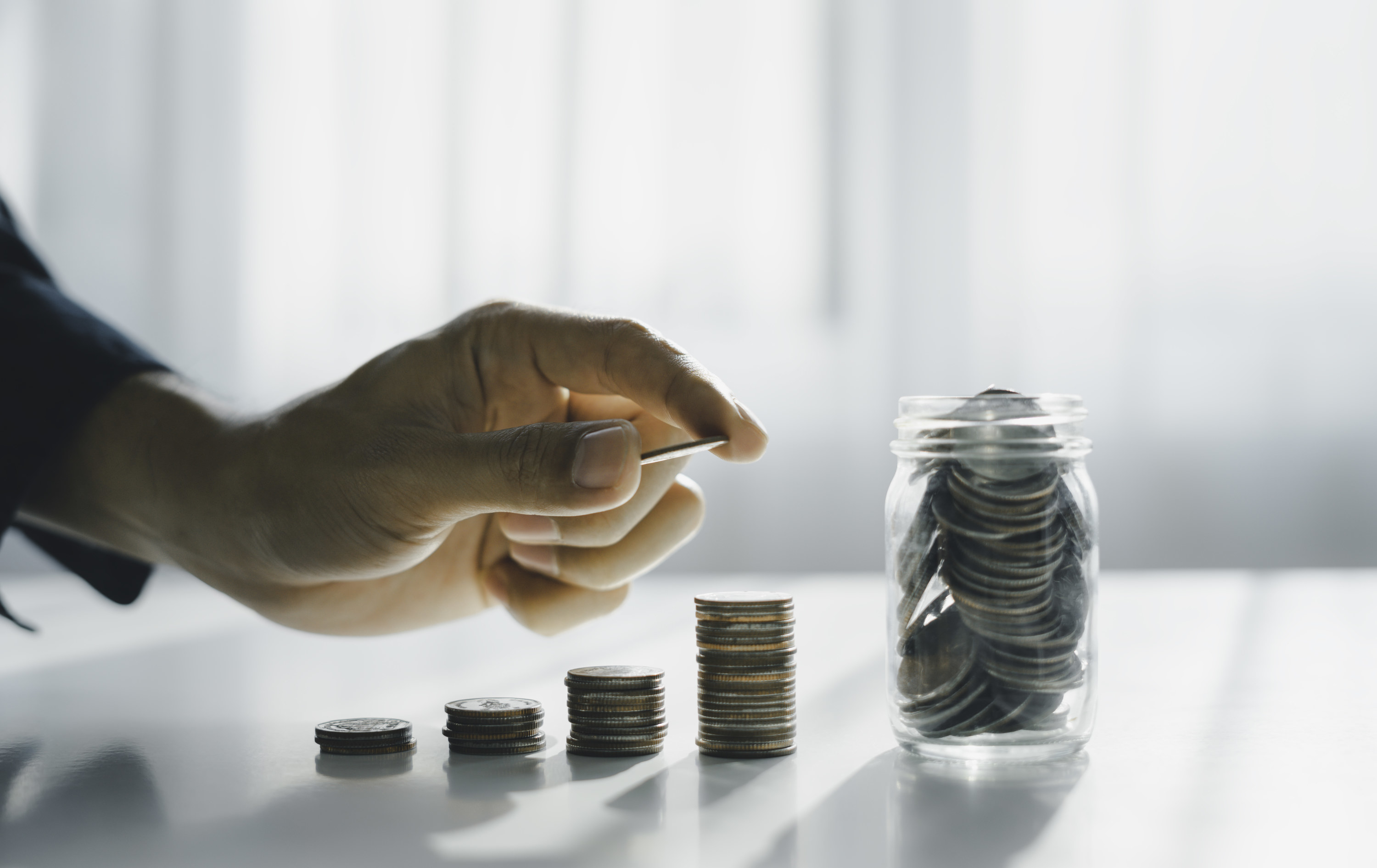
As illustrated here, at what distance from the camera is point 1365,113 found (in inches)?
112

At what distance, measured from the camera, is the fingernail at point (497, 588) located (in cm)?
105

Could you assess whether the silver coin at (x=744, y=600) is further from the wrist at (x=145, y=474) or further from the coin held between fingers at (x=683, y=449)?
the wrist at (x=145, y=474)

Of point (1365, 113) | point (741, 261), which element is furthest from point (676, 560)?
point (1365, 113)

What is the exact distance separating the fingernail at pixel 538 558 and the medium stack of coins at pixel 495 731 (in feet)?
0.90

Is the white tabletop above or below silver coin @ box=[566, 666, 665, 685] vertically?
below

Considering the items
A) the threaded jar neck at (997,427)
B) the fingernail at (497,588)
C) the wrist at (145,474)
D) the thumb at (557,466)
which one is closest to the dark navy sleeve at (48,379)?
the wrist at (145,474)

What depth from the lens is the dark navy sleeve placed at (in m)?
0.96

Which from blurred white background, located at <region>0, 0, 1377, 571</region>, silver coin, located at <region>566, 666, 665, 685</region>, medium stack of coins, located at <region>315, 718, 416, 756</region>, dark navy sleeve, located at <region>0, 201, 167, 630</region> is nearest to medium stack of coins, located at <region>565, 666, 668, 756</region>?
silver coin, located at <region>566, 666, 665, 685</region>

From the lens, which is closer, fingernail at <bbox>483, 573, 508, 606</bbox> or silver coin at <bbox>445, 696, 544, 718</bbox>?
silver coin at <bbox>445, 696, 544, 718</bbox>

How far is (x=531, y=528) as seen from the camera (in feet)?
3.08

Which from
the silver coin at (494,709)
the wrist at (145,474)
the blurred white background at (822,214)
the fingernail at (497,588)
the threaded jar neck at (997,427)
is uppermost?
the blurred white background at (822,214)

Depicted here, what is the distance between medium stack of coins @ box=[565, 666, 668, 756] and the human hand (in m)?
0.11

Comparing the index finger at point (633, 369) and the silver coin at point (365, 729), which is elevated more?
the index finger at point (633, 369)

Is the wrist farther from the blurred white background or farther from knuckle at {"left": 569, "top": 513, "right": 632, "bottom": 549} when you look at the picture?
the blurred white background
